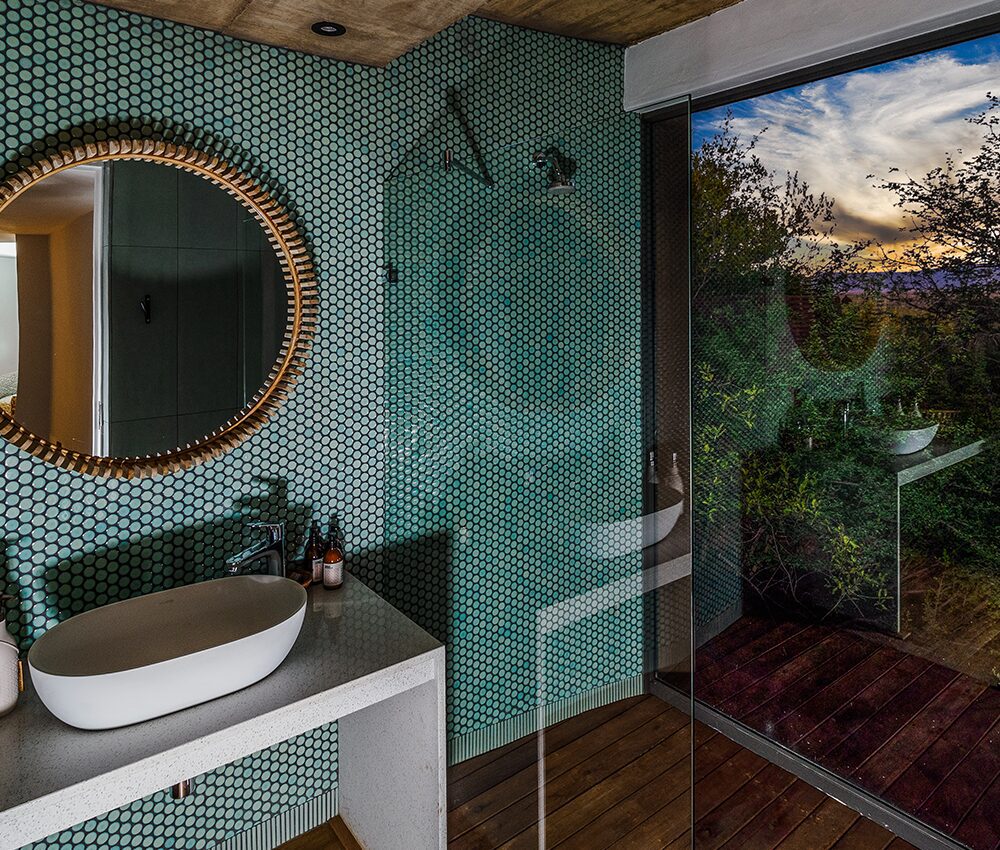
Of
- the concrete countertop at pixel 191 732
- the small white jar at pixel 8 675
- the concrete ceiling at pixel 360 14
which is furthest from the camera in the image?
the concrete ceiling at pixel 360 14

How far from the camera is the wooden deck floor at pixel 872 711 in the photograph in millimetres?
1820

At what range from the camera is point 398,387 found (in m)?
2.12

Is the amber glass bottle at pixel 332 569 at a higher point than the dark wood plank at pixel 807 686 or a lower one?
higher

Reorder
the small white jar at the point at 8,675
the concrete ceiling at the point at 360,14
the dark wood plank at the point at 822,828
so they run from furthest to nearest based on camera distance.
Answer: the dark wood plank at the point at 822,828, the concrete ceiling at the point at 360,14, the small white jar at the point at 8,675

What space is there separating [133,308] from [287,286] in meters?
0.41

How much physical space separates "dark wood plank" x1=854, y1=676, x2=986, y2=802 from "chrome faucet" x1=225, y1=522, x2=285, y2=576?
5.94ft

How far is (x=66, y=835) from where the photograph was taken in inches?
68.8

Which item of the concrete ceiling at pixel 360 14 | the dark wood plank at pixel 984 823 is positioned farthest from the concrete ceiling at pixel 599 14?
the dark wood plank at pixel 984 823

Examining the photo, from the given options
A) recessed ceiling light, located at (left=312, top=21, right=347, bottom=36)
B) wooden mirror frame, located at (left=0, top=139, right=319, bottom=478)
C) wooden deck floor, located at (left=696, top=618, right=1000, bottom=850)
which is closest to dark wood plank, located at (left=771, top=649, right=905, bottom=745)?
wooden deck floor, located at (left=696, top=618, right=1000, bottom=850)

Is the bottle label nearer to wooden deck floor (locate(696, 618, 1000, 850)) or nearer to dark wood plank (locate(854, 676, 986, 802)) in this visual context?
wooden deck floor (locate(696, 618, 1000, 850))

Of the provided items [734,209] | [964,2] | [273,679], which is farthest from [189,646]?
[964,2]

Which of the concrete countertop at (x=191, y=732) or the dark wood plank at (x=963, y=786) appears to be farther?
the dark wood plank at (x=963, y=786)

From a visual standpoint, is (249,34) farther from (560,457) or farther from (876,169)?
(876,169)

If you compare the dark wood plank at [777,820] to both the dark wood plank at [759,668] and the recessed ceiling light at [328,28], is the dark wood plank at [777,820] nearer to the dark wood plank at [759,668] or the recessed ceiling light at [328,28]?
the dark wood plank at [759,668]
